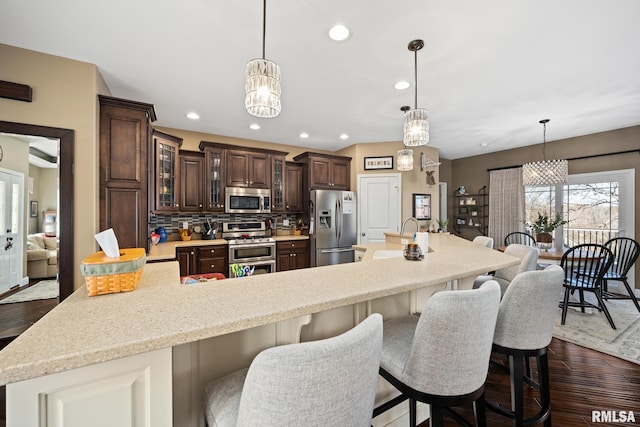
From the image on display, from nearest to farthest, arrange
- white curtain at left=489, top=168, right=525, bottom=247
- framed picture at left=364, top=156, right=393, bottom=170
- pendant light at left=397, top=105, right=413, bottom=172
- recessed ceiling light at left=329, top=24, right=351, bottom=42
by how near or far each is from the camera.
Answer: recessed ceiling light at left=329, top=24, right=351, bottom=42 → pendant light at left=397, top=105, right=413, bottom=172 → framed picture at left=364, top=156, right=393, bottom=170 → white curtain at left=489, top=168, right=525, bottom=247

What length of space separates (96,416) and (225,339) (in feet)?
1.40

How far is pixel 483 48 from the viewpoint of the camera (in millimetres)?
2100

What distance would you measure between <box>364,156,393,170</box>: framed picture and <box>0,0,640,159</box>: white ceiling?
1352mm

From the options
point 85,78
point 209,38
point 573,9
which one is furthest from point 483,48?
point 85,78

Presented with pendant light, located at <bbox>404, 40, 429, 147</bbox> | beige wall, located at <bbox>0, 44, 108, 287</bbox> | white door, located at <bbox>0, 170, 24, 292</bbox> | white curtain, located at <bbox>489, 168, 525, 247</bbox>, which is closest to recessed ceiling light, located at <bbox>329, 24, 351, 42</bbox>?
pendant light, located at <bbox>404, 40, 429, 147</bbox>

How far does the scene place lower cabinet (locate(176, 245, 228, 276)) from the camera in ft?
11.8

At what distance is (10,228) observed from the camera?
222 cm

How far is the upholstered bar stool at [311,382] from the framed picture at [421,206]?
4.64 metres

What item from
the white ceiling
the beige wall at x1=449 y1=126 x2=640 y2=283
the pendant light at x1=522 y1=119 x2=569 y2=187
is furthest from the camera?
the beige wall at x1=449 y1=126 x2=640 y2=283

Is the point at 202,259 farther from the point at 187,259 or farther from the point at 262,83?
the point at 262,83

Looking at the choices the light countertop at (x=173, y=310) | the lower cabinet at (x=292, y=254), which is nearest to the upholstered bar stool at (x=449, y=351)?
the light countertop at (x=173, y=310)

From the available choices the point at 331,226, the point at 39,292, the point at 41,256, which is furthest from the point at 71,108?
the point at 331,226

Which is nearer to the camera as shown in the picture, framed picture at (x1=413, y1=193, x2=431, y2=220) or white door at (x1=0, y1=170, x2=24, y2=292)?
white door at (x1=0, y1=170, x2=24, y2=292)

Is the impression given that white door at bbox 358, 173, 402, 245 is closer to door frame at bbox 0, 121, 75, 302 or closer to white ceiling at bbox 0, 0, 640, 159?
white ceiling at bbox 0, 0, 640, 159
